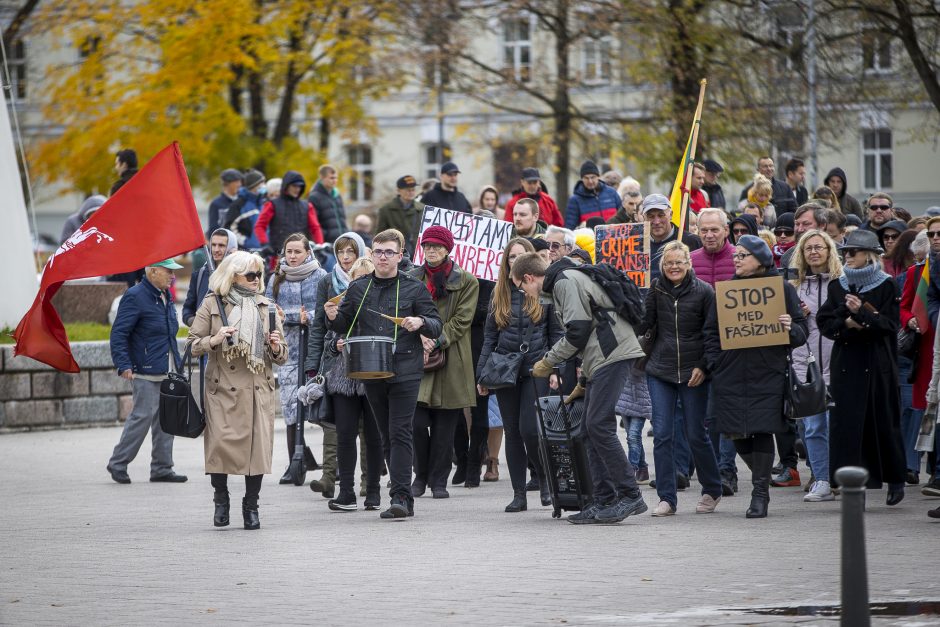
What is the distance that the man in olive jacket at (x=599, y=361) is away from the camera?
1030cm

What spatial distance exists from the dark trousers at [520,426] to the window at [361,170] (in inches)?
1644

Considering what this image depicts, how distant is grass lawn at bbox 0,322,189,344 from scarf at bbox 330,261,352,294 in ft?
19.8

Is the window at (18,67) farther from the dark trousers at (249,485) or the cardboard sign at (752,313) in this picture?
the cardboard sign at (752,313)

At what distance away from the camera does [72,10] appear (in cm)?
3569

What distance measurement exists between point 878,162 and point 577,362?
42362 mm

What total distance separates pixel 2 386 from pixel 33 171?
19.8 m

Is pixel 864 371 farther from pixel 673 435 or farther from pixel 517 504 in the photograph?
pixel 517 504

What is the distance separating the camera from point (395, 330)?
1092 cm

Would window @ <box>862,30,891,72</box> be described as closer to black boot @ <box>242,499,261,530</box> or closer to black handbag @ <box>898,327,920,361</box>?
black handbag @ <box>898,327,920,361</box>

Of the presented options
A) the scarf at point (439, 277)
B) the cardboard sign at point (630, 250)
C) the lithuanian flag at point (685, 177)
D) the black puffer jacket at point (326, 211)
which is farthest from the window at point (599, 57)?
the scarf at point (439, 277)

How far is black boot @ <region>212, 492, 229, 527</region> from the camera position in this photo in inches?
422

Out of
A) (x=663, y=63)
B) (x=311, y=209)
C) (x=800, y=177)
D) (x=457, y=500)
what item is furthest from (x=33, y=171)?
(x=457, y=500)

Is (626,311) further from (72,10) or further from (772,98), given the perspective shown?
(72,10)

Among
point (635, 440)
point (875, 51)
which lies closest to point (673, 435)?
point (635, 440)
